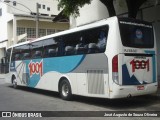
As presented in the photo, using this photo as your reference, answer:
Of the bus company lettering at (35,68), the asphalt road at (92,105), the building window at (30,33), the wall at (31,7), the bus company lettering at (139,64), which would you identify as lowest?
the asphalt road at (92,105)

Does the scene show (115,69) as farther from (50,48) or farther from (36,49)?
(36,49)

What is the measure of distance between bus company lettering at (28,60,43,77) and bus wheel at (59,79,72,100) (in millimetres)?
2337

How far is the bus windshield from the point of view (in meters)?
11.4

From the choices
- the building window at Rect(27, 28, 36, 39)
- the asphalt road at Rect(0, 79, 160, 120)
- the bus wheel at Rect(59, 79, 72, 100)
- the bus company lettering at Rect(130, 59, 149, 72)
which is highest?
the building window at Rect(27, 28, 36, 39)

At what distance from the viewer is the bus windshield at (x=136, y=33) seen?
11400 mm

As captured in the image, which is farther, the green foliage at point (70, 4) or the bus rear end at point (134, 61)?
the green foliage at point (70, 4)

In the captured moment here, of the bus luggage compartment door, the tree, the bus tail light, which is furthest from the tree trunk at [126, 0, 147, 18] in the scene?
the bus tail light

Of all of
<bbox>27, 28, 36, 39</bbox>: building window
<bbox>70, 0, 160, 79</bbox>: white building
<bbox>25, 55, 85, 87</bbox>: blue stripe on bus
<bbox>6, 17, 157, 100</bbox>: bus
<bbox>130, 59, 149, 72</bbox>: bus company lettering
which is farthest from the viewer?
<bbox>27, 28, 36, 39</bbox>: building window

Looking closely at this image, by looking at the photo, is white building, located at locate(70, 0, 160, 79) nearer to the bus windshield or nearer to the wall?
the bus windshield

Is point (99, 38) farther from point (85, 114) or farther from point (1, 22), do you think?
point (1, 22)

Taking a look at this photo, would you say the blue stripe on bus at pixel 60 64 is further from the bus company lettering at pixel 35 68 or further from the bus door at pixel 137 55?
the bus door at pixel 137 55

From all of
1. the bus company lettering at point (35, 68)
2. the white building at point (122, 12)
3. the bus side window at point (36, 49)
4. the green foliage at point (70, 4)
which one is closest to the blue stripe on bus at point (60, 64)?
the bus company lettering at point (35, 68)

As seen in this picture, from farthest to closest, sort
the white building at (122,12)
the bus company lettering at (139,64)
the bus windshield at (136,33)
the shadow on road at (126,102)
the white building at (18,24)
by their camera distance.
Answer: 1. the white building at (18,24)
2. the white building at (122,12)
3. the shadow on road at (126,102)
4. the bus company lettering at (139,64)
5. the bus windshield at (136,33)

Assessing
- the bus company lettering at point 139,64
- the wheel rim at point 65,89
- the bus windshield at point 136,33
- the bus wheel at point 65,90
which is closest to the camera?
the bus windshield at point 136,33
